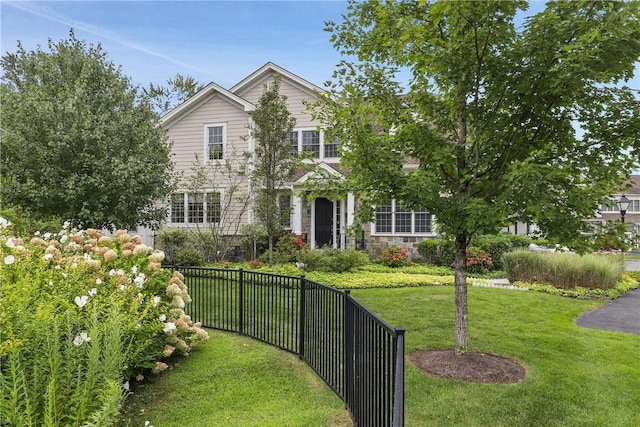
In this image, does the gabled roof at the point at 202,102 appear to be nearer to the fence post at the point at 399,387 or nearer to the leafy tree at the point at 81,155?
the leafy tree at the point at 81,155

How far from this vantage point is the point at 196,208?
52.3 ft

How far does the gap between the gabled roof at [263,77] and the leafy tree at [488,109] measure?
35.0 feet

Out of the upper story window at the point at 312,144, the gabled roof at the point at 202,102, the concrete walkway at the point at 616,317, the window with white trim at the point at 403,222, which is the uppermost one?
the gabled roof at the point at 202,102

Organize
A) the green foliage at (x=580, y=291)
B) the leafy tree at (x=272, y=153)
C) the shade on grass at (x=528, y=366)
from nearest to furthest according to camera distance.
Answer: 1. the shade on grass at (x=528, y=366)
2. the green foliage at (x=580, y=291)
3. the leafy tree at (x=272, y=153)

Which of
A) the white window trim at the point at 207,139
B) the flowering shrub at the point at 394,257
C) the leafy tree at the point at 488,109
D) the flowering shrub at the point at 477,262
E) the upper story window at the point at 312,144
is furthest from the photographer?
the white window trim at the point at 207,139

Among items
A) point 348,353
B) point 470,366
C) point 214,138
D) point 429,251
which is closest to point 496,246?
point 429,251

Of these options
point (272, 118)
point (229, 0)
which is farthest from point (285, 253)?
point (229, 0)

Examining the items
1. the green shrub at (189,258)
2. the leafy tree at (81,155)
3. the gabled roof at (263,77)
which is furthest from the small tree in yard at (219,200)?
the leafy tree at (81,155)

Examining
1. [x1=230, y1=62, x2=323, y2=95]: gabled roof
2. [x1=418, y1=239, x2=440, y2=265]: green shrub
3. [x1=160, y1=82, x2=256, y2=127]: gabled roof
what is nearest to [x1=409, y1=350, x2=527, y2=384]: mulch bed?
[x1=418, y1=239, x2=440, y2=265]: green shrub

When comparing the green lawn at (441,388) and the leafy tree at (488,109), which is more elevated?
the leafy tree at (488,109)

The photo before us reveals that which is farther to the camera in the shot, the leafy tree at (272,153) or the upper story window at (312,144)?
the upper story window at (312,144)

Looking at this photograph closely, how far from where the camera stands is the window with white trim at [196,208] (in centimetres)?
1516

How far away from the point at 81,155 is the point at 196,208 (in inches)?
237

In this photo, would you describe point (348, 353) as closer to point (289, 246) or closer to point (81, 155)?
point (81, 155)
